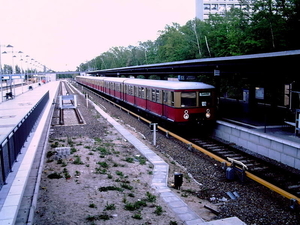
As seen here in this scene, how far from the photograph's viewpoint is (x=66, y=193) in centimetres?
801

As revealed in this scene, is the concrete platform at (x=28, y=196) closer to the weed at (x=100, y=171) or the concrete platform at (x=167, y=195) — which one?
A: the concrete platform at (x=167, y=195)

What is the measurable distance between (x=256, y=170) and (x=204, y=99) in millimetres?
5800

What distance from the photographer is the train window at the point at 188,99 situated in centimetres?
1568

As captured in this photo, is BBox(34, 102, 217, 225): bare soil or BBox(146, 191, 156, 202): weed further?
BBox(146, 191, 156, 202): weed

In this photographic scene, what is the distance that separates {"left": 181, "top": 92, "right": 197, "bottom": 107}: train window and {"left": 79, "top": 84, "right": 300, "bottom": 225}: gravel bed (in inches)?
133

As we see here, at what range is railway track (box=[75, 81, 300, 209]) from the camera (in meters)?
9.12

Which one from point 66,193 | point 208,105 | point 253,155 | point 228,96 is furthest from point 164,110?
point 228,96

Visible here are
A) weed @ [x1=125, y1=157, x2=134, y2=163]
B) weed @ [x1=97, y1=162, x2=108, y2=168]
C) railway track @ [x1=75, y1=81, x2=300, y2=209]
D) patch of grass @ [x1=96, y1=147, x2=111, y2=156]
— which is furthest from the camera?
patch of grass @ [x1=96, y1=147, x2=111, y2=156]

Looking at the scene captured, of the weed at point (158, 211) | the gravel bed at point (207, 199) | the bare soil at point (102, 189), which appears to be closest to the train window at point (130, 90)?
the bare soil at point (102, 189)

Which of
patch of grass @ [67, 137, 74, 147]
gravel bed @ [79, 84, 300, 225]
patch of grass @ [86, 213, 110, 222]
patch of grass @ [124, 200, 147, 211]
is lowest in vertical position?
gravel bed @ [79, 84, 300, 225]

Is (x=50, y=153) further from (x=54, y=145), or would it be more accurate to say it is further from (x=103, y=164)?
(x=103, y=164)

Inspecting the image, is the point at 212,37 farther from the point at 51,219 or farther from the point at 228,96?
the point at 51,219

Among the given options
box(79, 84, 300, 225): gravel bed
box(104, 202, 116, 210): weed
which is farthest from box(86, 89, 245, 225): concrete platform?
box(104, 202, 116, 210): weed

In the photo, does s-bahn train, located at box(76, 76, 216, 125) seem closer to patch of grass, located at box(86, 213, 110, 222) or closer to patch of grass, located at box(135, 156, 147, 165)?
patch of grass, located at box(135, 156, 147, 165)
